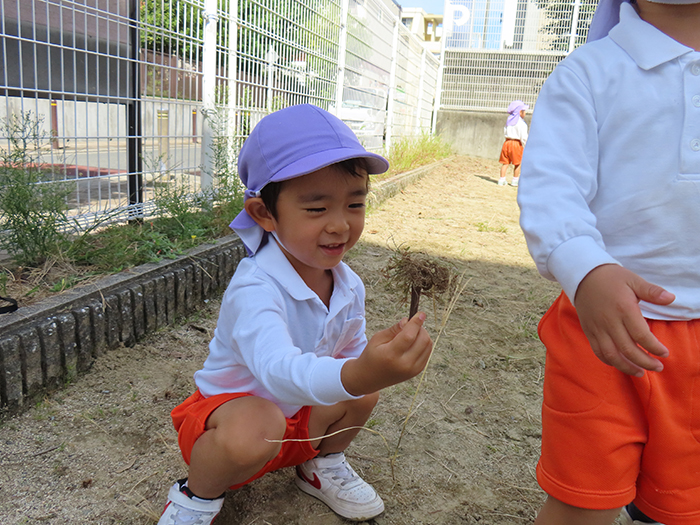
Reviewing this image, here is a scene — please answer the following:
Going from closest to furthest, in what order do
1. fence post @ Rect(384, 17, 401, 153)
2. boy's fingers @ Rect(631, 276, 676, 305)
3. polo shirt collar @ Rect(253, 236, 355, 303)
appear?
boy's fingers @ Rect(631, 276, 676, 305)
polo shirt collar @ Rect(253, 236, 355, 303)
fence post @ Rect(384, 17, 401, 153)

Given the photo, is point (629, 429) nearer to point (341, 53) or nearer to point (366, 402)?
point (366, 402)

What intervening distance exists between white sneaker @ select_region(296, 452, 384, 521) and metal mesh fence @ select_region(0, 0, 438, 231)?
5.76 feet

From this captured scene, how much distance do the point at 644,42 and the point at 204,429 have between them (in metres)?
1.36

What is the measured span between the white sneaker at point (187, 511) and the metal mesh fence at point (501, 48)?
600 inches

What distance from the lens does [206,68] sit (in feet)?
12.8

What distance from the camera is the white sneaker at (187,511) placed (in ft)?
4.82

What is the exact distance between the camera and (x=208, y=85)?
3.93 m

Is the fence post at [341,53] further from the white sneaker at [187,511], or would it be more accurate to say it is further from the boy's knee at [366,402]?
the white sneaker at [187,511]

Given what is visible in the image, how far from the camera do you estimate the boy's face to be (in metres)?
1.49

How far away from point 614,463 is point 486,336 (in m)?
1.98

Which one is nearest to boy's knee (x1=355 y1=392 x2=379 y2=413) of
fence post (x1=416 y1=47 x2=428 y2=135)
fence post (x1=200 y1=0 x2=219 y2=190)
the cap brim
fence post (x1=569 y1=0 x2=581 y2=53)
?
the cap brim

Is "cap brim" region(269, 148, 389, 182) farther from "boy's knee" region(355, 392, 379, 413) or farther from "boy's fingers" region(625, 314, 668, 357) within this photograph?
"boy's fingers" region(625, 314, 668, 357)

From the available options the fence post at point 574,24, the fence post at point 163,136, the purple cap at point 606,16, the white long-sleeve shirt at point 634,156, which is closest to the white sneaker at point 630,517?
the white long-sleeve shirt at point 634,156

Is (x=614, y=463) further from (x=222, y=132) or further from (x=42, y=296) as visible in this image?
(x=222, y=132)
